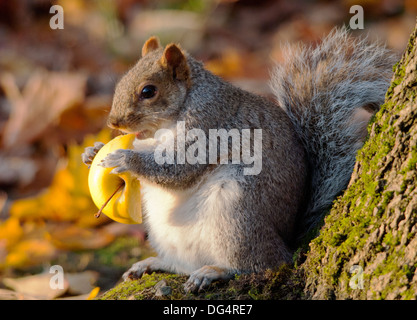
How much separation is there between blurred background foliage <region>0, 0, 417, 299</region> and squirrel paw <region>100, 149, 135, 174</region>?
435mm

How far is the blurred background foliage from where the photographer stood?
2.35 meters

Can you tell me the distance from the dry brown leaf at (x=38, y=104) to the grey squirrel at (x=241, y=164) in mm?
1737

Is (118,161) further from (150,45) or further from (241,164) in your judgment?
(150,45)

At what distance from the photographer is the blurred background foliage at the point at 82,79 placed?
7.72ft

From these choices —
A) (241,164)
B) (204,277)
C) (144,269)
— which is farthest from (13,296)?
(241,164)

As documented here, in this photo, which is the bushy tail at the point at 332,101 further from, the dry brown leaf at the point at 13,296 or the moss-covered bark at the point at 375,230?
the dry brown leaf at the point at 13,296

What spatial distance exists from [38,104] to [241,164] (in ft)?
7.19

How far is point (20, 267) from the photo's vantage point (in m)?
2.25

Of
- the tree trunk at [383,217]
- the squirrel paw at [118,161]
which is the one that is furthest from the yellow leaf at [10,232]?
the tree trunk at [383,217]

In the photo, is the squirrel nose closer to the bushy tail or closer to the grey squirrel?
the grey squirrel

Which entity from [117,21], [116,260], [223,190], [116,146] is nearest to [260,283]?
[223,190]

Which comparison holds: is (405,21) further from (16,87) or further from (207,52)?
(16,87)

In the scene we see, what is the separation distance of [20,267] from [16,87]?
1.71 meters

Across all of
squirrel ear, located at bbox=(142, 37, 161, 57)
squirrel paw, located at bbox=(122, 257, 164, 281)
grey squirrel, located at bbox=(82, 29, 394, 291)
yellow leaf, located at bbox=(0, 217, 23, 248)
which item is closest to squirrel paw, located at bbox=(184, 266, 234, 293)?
grey squirrel, located at bbox=(82, 29, 394, 291)
